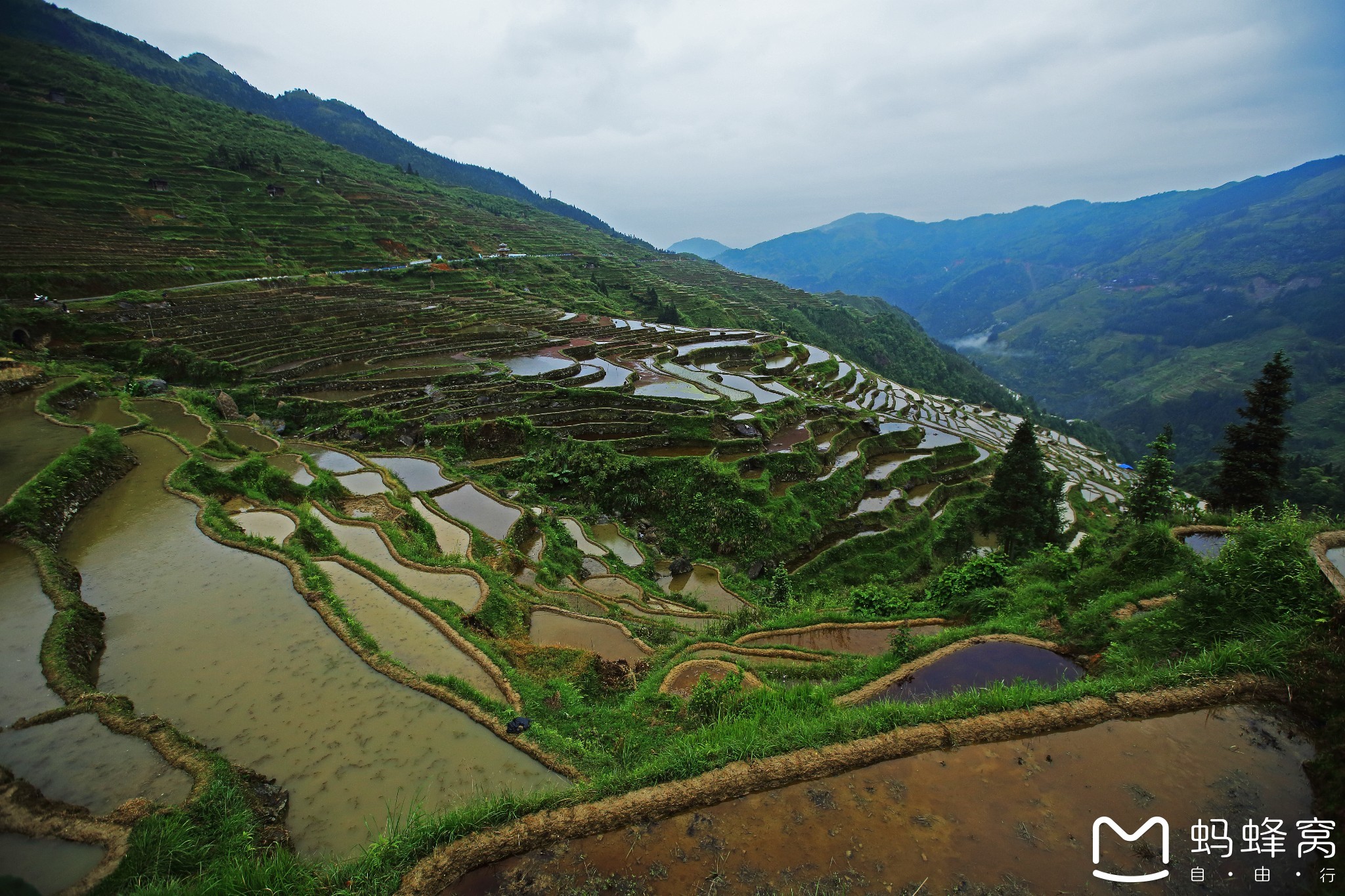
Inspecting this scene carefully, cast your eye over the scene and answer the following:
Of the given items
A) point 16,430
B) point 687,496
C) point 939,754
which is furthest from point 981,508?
point 16,430

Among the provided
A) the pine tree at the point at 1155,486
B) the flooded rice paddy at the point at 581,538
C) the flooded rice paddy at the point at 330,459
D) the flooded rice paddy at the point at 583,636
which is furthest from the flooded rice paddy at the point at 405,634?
the pine tree at the point at 1155,486

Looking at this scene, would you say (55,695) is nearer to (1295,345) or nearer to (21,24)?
(21,24)

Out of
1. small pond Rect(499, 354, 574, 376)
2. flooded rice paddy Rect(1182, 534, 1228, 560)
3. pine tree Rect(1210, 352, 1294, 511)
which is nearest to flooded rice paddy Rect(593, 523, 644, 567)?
flooded rice paddy Rect(1182, 534, 1228, 560)

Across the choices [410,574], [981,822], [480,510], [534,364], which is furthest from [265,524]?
[534,364]

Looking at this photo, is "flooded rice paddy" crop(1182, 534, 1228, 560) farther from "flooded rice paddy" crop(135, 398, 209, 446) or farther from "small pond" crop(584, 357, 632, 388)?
"flooded rice paddy" crop(135, 398, 209, 446)

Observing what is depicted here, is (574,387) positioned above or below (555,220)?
below

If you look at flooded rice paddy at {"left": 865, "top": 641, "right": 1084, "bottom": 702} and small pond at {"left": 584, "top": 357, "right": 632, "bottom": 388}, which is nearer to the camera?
flooded rice paddy at {"left": 865, "top": 641, "right": 1084, "bottom": 702}

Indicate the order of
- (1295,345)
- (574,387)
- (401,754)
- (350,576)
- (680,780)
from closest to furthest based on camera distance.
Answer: (680,780) → (401,754) → (350,576) → (574,387) → (1295,345)
